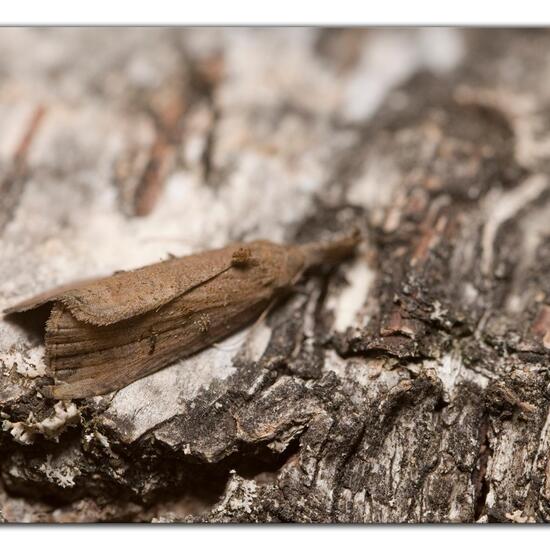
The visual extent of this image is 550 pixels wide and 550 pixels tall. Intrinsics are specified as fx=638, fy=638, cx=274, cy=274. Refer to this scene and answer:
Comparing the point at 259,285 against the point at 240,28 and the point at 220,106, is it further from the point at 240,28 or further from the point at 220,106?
the point at 240,28

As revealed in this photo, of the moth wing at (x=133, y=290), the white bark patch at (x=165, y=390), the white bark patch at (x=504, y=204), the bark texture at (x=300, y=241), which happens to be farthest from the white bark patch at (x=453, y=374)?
the moth wing at (x=133, y=290)

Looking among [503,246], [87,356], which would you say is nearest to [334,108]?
[503,246]

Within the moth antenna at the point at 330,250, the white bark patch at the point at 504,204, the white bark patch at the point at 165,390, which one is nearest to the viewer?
the white bark patch at the point at 165,390

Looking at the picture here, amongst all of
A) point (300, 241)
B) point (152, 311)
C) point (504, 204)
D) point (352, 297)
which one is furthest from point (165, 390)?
point (504, 204)

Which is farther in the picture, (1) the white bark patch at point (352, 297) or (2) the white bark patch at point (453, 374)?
(1) the white bark patch at point (352, 297)

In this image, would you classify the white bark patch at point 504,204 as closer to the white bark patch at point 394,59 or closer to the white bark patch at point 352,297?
the white bark patch at point 352,297

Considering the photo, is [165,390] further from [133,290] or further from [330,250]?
[330,250]

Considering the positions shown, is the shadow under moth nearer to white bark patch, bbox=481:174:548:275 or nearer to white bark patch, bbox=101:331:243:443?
white bark patch, bbox=101:331:243:443
